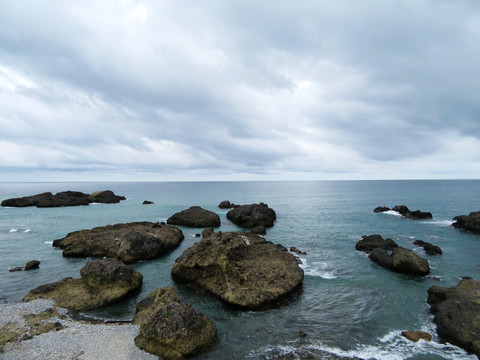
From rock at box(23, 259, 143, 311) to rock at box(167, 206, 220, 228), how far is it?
97.2 ft

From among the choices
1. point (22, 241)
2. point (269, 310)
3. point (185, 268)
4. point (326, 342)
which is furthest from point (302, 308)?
point (22, 241)

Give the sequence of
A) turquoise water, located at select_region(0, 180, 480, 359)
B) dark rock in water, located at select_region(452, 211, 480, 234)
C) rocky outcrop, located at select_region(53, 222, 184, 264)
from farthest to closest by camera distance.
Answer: dark rock in water, located at select_region(452, 211, 480, 234) < rocky outcrop, located at select_region(53, 222, 184, 264) < turquoise water, located at select_region(0, 180, 480, 359)

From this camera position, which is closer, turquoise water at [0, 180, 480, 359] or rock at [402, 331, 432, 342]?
turquoise water at [0, 180, 480, 359]

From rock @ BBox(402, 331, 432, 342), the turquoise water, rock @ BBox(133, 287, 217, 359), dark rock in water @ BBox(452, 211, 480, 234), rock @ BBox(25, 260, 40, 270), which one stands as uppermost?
dark rock in water @ BBox(452, 211, 480, 234)

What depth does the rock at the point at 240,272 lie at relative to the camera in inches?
752

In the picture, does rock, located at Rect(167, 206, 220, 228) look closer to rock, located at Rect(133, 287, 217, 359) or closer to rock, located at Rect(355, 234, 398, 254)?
rock, located at Rect(355, 234, 398, 254)

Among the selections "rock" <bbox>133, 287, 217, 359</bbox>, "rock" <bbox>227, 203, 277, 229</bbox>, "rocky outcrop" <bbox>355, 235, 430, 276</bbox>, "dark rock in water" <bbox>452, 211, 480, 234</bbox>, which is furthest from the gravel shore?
"dark rock in water" <bbox>452, 211, 480, 234</bbox>

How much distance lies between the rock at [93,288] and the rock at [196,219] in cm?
2963

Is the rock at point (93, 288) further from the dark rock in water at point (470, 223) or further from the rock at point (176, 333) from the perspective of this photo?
the dark rock in water at point (470, 223)

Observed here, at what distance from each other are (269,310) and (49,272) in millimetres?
23403

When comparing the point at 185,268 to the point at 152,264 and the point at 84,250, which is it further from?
the point at 84,250

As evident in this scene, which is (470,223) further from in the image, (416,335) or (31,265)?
(31,265)

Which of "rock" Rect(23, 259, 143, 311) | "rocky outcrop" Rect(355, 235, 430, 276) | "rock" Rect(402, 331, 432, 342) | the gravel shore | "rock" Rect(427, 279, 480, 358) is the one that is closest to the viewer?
the gravel shore

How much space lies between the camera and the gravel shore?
1261cm
